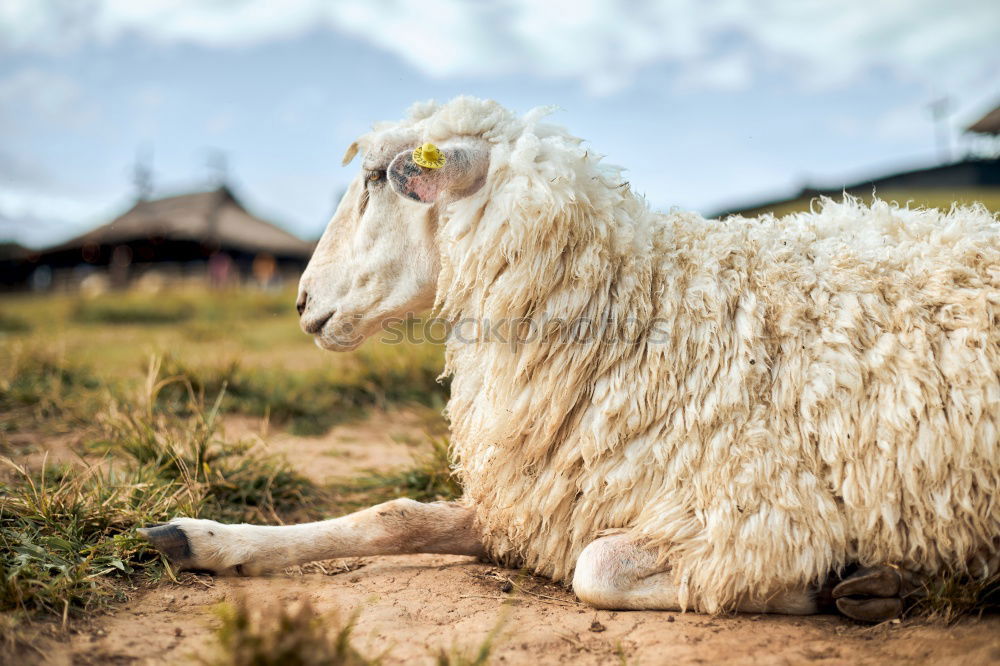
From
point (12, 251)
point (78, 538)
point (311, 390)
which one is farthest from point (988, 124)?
point (12, 251)

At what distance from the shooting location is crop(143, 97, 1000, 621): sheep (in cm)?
220

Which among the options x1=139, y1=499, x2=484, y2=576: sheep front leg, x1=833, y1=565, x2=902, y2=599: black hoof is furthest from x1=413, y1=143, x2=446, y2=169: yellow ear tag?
x1=833, y1=565, x2=902, y2=599: black hoof

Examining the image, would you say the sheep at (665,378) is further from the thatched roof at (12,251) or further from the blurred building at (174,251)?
the thatched roof at (12,251)

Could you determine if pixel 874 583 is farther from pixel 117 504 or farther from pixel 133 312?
pixel 133 312

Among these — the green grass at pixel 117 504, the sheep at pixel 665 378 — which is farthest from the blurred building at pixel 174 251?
the sheep at pixel 665 378

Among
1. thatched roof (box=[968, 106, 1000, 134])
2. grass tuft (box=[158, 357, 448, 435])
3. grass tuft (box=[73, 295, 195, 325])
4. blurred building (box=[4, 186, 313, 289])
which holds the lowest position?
grass tuft (box=[158, 357, 448, 435])

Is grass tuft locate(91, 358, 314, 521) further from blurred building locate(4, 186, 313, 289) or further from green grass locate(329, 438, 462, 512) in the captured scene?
blurred building locate(4, 186, 313, 289)

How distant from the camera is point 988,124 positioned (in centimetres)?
2167

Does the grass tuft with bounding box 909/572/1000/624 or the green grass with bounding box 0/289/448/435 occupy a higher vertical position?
the green grass with bounding box 0/289/448/435

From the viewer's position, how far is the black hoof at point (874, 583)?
84.7 inches

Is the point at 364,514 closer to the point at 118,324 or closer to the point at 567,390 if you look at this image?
the point at 567,390

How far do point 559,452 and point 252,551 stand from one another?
1.21m

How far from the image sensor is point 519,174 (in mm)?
2580

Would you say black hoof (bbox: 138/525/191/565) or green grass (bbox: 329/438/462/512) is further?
green grass (bbox: 329/438/462/512)
